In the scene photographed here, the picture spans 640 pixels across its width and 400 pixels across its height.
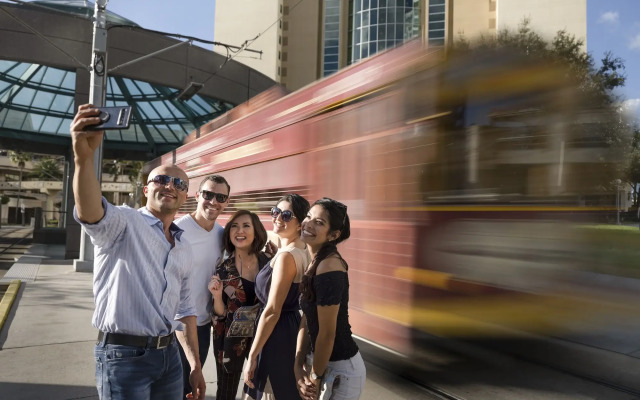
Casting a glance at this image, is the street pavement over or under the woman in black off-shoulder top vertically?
under

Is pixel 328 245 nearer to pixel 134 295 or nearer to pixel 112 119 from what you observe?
pixel 134 295

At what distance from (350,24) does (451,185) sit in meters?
53.9

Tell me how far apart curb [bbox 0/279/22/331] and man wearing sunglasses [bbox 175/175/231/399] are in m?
5.11

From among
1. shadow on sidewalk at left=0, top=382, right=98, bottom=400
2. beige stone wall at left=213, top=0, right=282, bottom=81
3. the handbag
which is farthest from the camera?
beige stone wall at left=213, top=0, right=282, bottom=81

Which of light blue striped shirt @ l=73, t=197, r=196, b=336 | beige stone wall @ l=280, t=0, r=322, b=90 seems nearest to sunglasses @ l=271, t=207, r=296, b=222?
light blue striped shirt @ l=73, t=197, r=196, b=336

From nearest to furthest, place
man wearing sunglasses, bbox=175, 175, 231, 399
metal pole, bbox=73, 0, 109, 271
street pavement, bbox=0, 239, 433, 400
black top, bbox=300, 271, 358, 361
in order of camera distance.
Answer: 1. black top, bbox=300, 271, 358, 361
2. man wearing sunglasses, bbox=175, 175, 231, 399
3. street pavement, bbox=0, 239, 433, 400
4. metal pole, bbox=73, 0, 109, 271

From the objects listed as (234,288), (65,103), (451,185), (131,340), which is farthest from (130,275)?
(65,103)

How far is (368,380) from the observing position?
519 cm

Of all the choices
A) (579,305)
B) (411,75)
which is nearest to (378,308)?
(411,75)

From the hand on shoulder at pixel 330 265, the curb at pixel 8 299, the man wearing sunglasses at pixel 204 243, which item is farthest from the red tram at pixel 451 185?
the curb at pixel 8 299

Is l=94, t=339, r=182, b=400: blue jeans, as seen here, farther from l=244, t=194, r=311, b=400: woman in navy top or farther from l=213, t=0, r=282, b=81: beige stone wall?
l=213, t=0, r=282, b=81: beige stone wall

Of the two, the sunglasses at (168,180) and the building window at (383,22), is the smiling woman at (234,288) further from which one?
the building window at (383,22)

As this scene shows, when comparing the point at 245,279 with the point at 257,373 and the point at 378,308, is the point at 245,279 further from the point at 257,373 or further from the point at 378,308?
the point at 378,308

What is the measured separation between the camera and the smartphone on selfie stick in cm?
200
